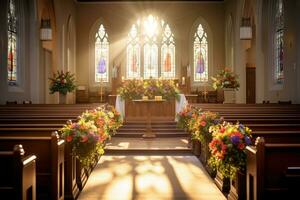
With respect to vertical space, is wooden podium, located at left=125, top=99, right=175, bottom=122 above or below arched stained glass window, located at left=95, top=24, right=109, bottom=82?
below

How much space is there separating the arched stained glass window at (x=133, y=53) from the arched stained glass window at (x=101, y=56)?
1061mm

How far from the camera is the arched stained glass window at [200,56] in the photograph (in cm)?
1916

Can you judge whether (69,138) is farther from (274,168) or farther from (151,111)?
(151,111)

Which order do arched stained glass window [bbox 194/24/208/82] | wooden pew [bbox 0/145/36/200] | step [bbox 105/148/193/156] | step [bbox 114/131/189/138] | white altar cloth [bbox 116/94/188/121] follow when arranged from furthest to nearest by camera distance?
arched stained glass window [bbox 194/24/208/82]
white altar cloth [bbox 116/94/188/121]
step [bbox 114/131/189/138]
step [bbox 105/148/193/156]
wooden pew [bbox 0/145/36/200]

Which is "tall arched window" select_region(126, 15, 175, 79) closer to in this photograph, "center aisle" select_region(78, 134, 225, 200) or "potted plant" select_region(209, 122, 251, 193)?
"center aisle" select_region(78, 134, 225, 200)

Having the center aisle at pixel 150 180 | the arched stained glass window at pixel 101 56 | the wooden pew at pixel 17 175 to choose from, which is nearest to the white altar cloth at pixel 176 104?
the center aisle at pixel 150 180

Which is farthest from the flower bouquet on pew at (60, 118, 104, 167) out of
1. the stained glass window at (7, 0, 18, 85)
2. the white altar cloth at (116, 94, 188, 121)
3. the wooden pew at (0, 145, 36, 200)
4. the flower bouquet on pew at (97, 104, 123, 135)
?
the stained glass window at (7, 0, 18, 85)

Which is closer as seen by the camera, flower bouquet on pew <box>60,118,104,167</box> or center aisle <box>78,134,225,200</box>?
flower bouquet on pew <box>60,118,104,167</box>

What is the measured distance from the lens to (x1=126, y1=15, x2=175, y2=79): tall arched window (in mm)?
19219

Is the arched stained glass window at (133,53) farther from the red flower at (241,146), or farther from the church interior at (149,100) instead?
the red flower at (241,146)

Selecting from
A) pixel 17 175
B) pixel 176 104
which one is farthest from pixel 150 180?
pixel 176 104

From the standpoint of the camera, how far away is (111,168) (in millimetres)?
6676

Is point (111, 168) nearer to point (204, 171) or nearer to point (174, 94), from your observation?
point (204, 171)

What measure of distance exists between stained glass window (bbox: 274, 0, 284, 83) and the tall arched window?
6973 mm
